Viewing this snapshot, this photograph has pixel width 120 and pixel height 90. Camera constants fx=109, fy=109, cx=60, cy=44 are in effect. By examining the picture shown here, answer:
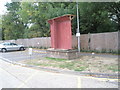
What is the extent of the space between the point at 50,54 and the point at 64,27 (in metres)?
3.18

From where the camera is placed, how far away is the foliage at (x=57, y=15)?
14.6 m

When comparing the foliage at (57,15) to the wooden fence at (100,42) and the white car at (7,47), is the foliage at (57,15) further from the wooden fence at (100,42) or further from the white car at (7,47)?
the white car at (7,47)

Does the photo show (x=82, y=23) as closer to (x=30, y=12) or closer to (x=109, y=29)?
(x=109, y=29)

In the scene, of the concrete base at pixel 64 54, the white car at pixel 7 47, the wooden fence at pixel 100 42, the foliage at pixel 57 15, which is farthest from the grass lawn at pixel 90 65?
the white car at pixel 7 47

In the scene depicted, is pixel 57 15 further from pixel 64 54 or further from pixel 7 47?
pixel 7 47

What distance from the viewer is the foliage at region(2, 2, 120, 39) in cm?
1462

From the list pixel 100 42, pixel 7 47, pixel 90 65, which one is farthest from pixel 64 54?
pixel 7 47

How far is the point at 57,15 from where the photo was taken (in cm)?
1712

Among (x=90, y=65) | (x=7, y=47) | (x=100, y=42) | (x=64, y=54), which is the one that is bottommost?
(x=90, y=65)

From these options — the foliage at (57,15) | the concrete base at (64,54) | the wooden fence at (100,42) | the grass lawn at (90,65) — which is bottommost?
the grass lawn at (90,65)

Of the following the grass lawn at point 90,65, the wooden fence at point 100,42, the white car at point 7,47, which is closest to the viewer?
the grass lawn at point 90,65

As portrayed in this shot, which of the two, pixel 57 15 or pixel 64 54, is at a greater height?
pixel 57 15

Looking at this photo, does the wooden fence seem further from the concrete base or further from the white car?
the white car

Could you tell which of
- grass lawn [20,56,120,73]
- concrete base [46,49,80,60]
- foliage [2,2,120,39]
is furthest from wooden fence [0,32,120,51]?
concrete base [46,49,80,60]
